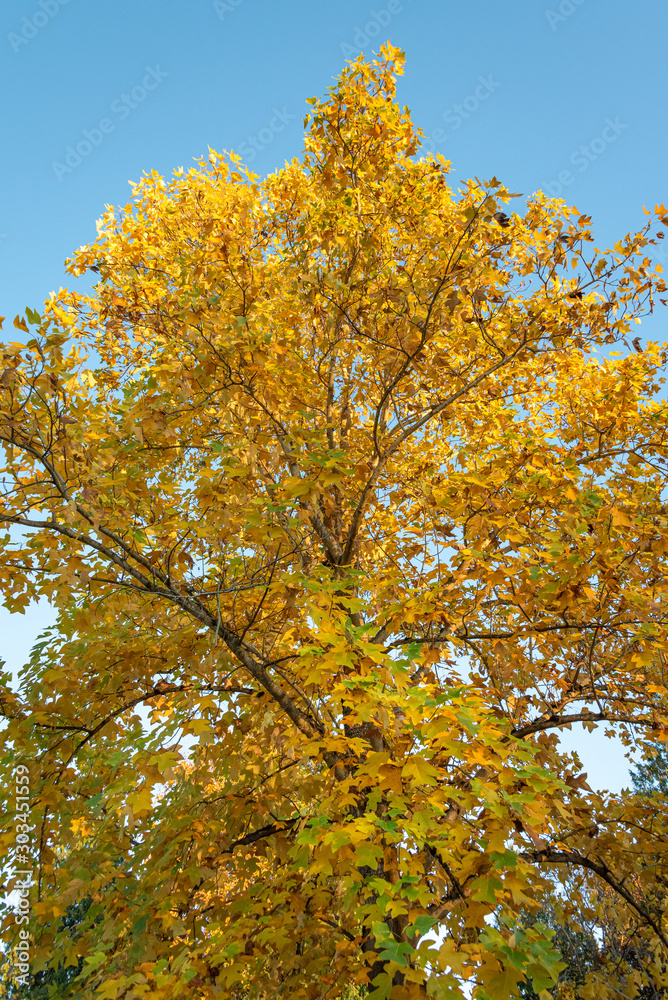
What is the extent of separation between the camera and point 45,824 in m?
4.19

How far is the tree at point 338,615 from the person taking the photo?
292 cm

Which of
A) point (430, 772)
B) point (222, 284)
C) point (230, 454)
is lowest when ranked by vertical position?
point (430, 772)

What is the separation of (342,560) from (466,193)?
365cm

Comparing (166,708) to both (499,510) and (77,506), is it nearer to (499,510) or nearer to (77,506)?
(77,506)

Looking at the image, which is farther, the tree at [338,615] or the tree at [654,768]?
the tree at [654,768]

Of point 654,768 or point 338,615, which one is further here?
point 654,768

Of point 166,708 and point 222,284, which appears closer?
point 222,284

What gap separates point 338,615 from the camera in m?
3.31

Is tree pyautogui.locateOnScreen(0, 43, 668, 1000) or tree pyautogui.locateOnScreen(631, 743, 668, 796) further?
tree pyautogui.locateOnScreen(631, 743, 668, 796)

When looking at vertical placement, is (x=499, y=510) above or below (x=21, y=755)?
below

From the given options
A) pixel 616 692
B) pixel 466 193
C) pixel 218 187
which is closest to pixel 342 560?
pixel 616 692

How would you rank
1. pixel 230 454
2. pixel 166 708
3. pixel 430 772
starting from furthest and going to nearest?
pixel 166 708 < pixel 230 454 < pixel 430 772

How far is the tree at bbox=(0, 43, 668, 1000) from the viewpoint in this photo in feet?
9.58

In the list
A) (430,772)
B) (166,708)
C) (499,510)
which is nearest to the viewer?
(430,772)
